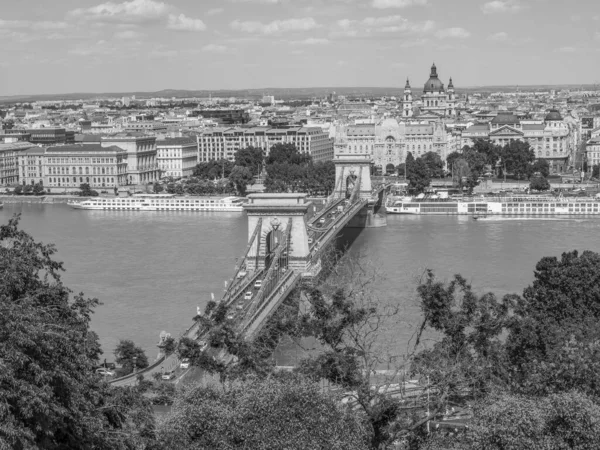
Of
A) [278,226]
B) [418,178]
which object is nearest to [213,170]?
[418,178]

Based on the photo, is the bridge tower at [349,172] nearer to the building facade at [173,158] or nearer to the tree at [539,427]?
the building facade at [173,158]

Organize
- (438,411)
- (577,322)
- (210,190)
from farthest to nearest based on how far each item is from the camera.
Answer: (210,190), (577,322), (438,411)

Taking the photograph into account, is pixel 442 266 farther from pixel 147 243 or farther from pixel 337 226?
pixel 147 243

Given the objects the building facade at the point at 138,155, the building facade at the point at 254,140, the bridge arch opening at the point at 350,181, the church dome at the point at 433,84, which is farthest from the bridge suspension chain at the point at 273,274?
the church dome at the point at 433,84

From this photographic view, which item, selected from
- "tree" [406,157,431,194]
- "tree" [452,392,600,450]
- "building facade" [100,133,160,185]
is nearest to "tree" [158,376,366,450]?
"tree" [452,392,600,450]

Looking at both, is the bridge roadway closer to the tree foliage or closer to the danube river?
the danube river

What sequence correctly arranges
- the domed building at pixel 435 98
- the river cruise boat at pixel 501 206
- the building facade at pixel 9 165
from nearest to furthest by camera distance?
the river cruise boat at pixel 501 206, the building facade at pixel 9 165, the domed building at pixel 435 98

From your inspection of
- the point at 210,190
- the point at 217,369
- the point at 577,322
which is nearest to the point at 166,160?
the point at 210,190
